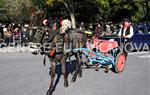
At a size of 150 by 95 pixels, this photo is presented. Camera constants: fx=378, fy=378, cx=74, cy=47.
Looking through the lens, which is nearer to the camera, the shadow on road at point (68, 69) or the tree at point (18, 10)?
the shadow on road at point (68, 69)

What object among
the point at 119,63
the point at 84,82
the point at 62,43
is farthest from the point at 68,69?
the point at 62,43

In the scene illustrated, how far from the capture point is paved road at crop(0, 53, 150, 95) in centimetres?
905

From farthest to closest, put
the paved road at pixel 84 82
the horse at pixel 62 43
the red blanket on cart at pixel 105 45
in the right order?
the red blanket on cart at pixel 105 45 < the paved road at pixel 84 82 < the horse at pixel 62 43

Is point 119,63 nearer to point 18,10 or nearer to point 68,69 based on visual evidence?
point 68,69

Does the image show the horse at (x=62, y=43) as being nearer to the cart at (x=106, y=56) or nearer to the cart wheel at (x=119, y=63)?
the cart at (x=106, y=56)

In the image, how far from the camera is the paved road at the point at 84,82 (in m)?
9.05

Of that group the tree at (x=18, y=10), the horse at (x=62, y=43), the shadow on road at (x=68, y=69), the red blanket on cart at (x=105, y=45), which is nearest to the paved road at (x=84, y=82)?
the shadow on road at (x=68, y=69)

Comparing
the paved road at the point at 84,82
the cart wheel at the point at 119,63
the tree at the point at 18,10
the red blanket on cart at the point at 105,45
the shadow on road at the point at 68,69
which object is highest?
the tree at the point at 18,10

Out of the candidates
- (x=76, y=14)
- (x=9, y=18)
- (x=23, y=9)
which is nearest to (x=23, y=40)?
(x=76, y=14)

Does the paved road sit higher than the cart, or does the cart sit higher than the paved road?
the cart

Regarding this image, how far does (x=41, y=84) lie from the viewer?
396 inches

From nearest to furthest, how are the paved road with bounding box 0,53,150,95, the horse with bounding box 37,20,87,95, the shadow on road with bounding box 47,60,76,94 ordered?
the horse with bounding box 37,20,87,95
the paved road with bounding box 0,53,150,95
the shadow on road with bounding box 47,60,76,94

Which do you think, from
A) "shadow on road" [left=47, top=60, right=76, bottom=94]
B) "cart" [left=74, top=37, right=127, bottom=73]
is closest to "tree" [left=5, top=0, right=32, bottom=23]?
"shadow on road" [left=47, top=60, right=76, bottom=94]

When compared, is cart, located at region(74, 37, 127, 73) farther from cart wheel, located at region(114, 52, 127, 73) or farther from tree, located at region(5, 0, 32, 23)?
tree, located at region(5, 0, 32, 23)
